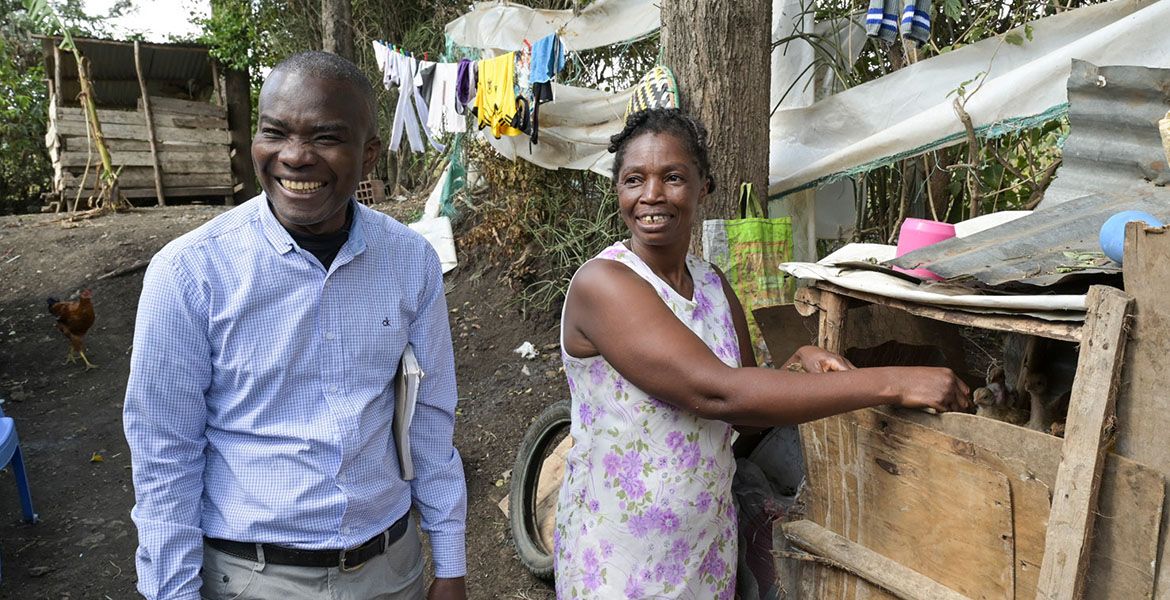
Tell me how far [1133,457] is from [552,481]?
9.10 feet

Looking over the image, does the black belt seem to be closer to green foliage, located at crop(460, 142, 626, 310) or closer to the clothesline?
the clothesline

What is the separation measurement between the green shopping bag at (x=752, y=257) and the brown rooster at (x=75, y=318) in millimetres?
5454

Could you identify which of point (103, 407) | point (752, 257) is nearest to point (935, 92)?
point (752, 257)

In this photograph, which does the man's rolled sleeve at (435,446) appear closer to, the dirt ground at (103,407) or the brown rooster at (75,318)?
the dirt ground at (103,407)

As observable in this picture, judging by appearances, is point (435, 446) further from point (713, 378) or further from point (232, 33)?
point (232, 33)

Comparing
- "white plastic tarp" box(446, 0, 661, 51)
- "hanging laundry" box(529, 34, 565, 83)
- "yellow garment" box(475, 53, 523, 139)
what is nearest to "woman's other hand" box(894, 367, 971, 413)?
"white plastic tarp" box(446, 0, 661, 51)

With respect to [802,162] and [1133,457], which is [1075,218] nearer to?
[1133,457]

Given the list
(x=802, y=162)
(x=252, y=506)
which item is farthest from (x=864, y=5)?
(x=252, y=506)

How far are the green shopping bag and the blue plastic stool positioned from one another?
11.0 ft

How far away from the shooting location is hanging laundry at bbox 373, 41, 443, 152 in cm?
710

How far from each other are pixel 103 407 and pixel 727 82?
5.15 meters

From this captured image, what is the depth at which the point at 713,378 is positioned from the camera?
1.77 metres

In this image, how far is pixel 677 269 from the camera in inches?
83.0

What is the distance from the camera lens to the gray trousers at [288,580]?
1605 millimetres
